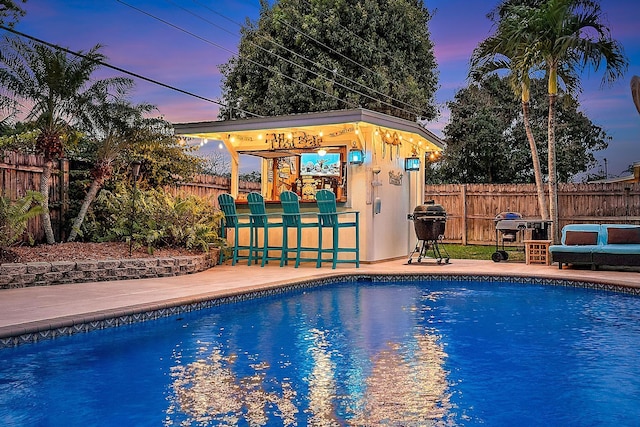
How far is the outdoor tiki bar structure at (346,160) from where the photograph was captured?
11.5 m

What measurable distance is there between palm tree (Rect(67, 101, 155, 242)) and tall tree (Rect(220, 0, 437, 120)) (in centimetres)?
857

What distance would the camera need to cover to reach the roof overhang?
35.9 feet

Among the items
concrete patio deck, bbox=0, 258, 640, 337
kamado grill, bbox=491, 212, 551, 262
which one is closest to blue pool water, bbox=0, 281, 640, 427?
concrete patio deck, bbox=0, 258, 640, 337

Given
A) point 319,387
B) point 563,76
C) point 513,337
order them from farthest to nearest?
point 563,76 → point 513,337 → point 319,387

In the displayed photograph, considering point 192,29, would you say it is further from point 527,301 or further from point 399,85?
point 527,301

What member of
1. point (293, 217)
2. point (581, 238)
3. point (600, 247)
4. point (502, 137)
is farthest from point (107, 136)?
point (502, 137)

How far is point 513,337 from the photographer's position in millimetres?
5844

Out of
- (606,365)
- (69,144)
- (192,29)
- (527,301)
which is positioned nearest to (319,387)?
(606,365)

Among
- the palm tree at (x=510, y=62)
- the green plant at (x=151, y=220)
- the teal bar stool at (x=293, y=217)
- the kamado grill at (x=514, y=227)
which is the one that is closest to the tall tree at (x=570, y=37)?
the palm tree at (x=510, y=62)

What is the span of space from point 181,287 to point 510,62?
365 inches

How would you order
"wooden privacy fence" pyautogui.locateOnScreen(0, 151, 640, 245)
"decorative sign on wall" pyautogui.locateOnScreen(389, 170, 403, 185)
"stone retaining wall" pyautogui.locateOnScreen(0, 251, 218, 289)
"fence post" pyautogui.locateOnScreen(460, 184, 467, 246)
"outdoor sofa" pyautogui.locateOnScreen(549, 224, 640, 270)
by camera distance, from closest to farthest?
"stone retaining wall" pyautogui.locateOnScreen(0, 251, 218, 289), "wooden privacy fence" pyautogui.locateOnScreen(0, 151, 640, 245), "outdoor sofa" pyautogui.locateOnScreen(549, 224, 640, 270), "decorative sign on wall" pyautogui.locateOnScreen(389, 170, 403, 185), "fence post" pyautogui.locateOnScreen(460, 184, 467, 246)

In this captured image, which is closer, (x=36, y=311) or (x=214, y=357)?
(x=214, y=357)

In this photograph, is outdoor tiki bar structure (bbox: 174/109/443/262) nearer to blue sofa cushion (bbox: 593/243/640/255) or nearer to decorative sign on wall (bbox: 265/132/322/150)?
decorative sign on wall (bbox: 265/132/322/150)

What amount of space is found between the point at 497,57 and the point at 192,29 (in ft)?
24.8
